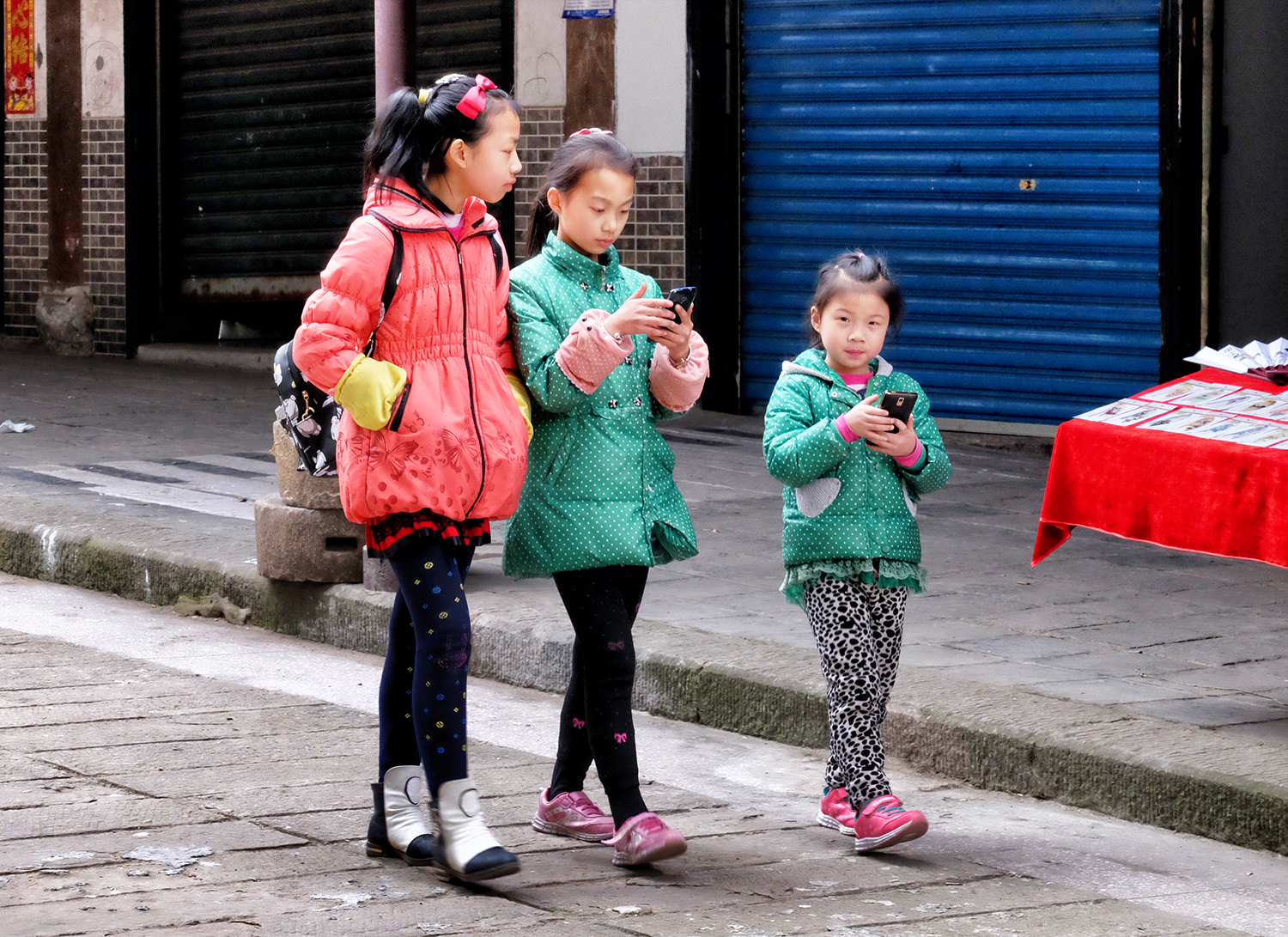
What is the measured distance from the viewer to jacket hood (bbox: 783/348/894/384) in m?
4.15

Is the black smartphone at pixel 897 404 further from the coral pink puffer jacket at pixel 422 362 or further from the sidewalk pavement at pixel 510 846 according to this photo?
the sidewalk pavement at pixel 510 846

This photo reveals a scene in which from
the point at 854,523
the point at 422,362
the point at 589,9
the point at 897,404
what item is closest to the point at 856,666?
the point at 854,523

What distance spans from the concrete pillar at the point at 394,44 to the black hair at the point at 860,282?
8.23 ft

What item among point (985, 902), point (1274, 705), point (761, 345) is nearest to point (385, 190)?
point (985, 902)

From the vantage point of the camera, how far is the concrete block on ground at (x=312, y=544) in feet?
20.9

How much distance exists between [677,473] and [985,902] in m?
5.36

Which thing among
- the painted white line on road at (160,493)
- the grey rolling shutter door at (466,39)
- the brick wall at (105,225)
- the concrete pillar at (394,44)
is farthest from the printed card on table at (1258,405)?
the brick wall at (105,225)

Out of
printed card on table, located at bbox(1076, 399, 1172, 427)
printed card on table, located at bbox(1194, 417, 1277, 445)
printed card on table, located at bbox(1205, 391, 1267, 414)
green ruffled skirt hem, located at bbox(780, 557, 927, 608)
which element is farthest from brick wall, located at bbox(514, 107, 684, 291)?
green ruffled skirt hem, located at bbox(780, 557, 927, 608)

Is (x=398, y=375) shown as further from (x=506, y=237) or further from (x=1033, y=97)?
(x=506, y=237)

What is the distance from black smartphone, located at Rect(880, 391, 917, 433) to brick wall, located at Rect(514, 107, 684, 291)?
7340mm

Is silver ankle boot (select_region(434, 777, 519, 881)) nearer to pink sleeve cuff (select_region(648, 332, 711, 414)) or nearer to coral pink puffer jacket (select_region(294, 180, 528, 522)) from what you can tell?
coral pink puffer jacket (select_region(294, 180, 528, 522))

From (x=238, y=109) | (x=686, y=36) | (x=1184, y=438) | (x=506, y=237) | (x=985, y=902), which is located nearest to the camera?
(x=985, y=902)

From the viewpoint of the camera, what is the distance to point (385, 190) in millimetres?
3863

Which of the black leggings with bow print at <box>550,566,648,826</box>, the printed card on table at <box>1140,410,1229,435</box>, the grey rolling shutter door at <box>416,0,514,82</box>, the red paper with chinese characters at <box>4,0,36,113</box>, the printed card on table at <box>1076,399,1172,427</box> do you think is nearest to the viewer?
the black leggings with bow print at <box>550,566,648,826</box>
